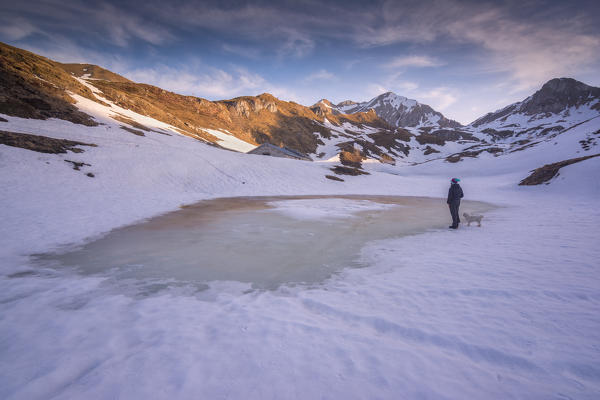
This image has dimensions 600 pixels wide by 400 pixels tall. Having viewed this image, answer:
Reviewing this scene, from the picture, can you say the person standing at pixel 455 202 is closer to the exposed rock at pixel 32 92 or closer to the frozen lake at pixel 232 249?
the frozen lake at pixel 232 249

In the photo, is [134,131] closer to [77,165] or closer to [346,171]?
[77,165]

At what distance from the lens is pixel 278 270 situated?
5473 millimetres

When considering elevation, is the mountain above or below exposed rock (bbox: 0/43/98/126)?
above

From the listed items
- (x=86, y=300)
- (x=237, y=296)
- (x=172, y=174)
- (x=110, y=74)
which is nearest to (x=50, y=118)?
(x=172, y=174)

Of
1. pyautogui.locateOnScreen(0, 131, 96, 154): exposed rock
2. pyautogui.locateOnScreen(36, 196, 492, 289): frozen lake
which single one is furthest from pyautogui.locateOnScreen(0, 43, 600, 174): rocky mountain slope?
pyautogui.locateOnScreen(36, 196, 492, 289): frozen lake

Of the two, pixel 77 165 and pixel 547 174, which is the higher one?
pixel 547 174

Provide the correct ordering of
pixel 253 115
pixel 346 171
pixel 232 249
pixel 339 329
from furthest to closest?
1. pixel 253 115
2. pixel 346 171
3. pixel 232 249
4. pixel 339 329

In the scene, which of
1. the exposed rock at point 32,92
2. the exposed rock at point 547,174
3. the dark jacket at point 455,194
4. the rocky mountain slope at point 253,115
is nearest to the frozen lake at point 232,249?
the dark jacket at point 455,194

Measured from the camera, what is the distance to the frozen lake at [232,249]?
205 inches

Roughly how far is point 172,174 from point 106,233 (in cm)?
1621

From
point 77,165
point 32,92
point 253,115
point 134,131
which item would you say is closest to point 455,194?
point 77,165

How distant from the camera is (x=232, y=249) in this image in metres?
6.88

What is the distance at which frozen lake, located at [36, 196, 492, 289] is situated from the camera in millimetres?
5219

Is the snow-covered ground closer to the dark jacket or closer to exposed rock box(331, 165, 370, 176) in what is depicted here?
the dark jacket
